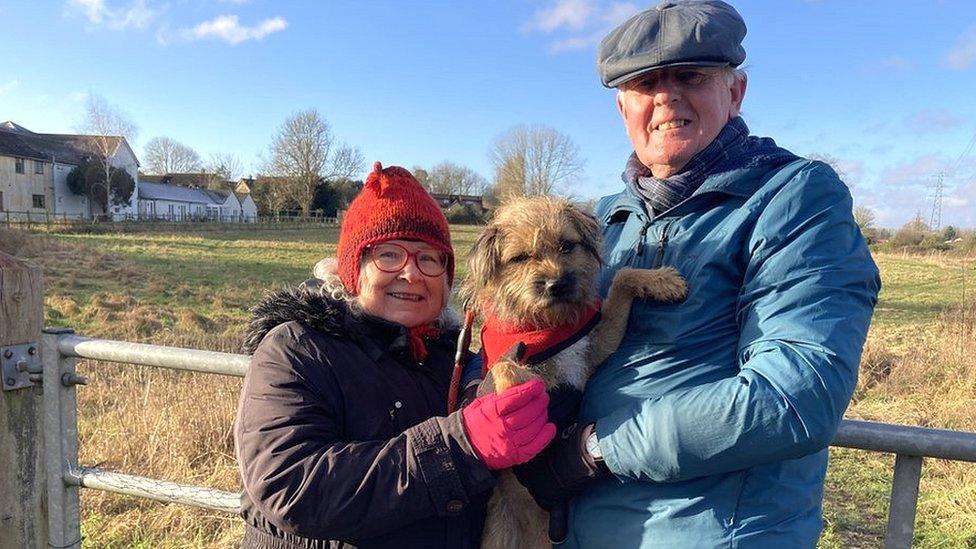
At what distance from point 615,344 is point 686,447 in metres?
0.89


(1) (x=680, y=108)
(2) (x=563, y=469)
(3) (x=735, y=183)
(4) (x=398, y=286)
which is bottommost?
(2) (x=563, y=469)

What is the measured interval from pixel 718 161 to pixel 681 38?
461mm

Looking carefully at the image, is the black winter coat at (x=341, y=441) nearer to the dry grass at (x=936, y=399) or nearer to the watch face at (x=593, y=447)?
the watch face at (x=593, y=447)

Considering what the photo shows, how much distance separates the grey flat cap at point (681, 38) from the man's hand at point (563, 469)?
1.32 metres

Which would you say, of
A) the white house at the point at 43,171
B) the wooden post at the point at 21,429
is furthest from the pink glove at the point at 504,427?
the white house at the point at 43,171

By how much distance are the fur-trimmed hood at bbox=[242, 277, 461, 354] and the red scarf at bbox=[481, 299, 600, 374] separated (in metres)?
0.62

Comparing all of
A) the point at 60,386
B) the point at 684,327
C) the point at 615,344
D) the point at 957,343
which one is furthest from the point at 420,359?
the point at 957,343

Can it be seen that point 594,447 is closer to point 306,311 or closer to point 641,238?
point 641,238

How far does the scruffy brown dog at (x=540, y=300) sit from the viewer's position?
9.01 feet

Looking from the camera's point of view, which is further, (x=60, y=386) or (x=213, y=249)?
(x=213, y=249)

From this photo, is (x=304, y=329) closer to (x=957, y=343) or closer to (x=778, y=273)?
(x=778, y=273)

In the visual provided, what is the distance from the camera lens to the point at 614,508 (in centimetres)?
226

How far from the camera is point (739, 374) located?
189cm

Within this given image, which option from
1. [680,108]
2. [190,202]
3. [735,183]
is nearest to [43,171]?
[190,202]
